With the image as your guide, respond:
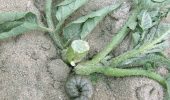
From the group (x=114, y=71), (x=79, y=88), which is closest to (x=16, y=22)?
(x=79, y=88)

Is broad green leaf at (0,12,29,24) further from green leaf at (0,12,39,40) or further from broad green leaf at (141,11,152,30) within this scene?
broad green leaf at (141,11,152,30)

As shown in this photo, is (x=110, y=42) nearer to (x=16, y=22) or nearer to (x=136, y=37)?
(x=136, y=37)

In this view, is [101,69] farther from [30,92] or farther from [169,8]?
[169,8]

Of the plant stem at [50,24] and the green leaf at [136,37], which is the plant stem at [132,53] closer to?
the green leaf at [136,37]

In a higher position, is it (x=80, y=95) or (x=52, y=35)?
(x=52, y=35)

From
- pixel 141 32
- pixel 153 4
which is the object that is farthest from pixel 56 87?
pixel 153 4

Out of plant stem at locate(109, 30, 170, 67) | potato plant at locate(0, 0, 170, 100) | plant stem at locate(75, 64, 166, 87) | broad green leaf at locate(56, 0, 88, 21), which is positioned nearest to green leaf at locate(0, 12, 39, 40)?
potato plant at locate(0, 0, 170, 100)
